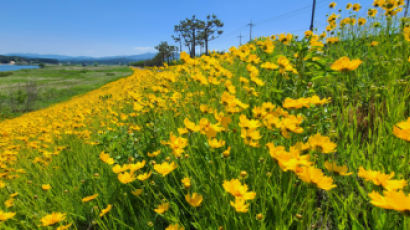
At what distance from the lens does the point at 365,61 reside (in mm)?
2098

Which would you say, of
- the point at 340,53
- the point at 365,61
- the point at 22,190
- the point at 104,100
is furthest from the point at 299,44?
the point at 104,100

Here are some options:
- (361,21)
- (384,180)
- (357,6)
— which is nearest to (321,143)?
(384,180)

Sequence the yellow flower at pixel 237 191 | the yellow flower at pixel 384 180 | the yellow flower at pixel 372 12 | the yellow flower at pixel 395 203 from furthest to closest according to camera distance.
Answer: the yellow flower at pixel 372 12
the yellow flower at pixel 237 191
the yellow flower at pixel 384 180
the yellow flower at pixel 395 203

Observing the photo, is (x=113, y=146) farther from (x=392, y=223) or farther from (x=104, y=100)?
(x=104, y=100)

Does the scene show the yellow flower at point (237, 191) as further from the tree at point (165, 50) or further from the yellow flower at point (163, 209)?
the tree at point (165, 50)

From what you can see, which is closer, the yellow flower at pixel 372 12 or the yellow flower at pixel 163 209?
the yellow flower at pixel 163 209

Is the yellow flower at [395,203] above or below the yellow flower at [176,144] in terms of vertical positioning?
above

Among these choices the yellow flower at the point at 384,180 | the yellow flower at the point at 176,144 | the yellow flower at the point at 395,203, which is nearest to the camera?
the yellow flower at the point at 395,203

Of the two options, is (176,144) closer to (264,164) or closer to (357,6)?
(264,164)

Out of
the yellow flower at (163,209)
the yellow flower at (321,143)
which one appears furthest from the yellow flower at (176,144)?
the yellow flower at (321,143)

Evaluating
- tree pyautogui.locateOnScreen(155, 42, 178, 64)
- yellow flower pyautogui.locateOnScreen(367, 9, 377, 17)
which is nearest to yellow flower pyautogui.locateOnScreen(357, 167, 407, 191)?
yellow flower pyautogui.locateOnScreen(367, 9, 377, 17)

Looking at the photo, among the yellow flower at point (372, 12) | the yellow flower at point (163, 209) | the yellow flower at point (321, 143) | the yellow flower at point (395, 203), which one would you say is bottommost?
the yellow flower at point (163, 209)

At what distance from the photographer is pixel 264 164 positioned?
2.94 ft

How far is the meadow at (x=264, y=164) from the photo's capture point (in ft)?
2.67
